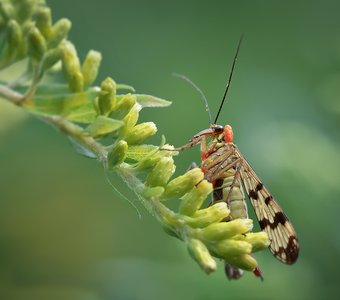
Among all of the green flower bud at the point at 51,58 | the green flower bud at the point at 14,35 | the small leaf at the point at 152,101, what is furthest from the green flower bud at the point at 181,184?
the green flower bud at the point at 14,35

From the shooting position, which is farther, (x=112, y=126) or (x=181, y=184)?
(x=181, y=184)

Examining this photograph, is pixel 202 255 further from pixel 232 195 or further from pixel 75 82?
pixel 232 195

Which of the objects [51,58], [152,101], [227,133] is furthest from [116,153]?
[227,133]

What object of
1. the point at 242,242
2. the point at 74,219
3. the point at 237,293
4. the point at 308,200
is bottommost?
the point at 74,219

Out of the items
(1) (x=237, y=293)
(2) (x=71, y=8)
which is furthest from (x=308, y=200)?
(2) (x=71, y=8)

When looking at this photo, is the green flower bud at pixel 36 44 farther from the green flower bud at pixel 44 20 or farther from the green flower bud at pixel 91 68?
the green flower bud at pixel 91 68

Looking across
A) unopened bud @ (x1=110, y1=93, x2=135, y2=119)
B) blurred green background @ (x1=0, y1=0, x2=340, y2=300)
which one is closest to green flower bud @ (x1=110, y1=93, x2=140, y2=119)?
unopened bud @ (x1=110, y1=93, x2=135, y2=119)

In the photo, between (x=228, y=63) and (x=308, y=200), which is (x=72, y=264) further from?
(x=228, y=63)
